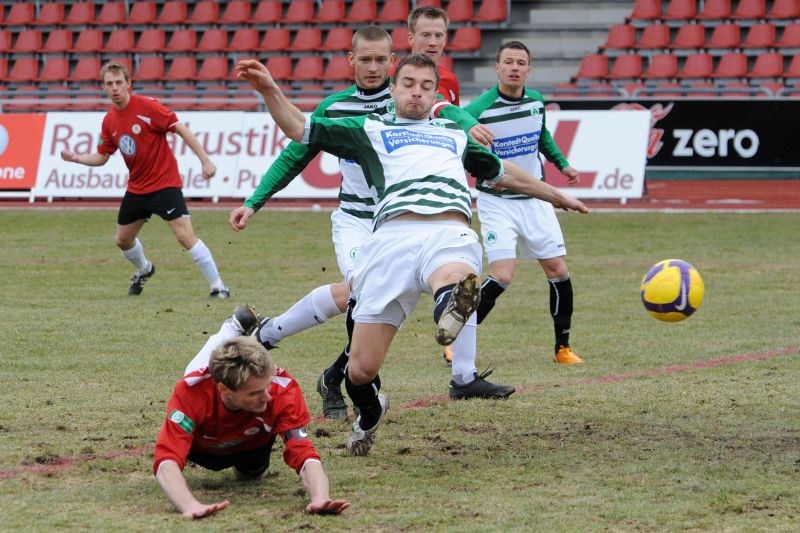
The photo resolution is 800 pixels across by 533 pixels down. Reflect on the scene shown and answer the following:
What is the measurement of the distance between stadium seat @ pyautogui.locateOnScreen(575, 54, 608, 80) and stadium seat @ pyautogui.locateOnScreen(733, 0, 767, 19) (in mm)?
2815

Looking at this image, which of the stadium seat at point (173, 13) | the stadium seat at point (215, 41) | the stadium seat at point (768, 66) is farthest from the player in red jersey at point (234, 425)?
the stadium seat at point (173, 13)

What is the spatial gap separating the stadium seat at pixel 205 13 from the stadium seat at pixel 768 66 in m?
11.7

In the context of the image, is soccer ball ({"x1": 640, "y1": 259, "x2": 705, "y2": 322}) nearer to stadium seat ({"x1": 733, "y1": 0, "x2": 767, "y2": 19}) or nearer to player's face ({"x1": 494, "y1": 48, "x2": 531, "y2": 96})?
player's face ({"x1": 494, "y1": 48, "x2": 531, "y2": 96})


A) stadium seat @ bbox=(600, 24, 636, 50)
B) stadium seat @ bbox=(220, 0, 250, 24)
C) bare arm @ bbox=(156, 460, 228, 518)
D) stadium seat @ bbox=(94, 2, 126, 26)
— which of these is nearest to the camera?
bare arm @ bbox=(156, 460, 228, 518)

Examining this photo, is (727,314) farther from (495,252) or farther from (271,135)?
(271,135)

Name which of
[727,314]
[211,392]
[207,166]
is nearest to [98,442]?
[211,392]

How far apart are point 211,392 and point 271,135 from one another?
48.4 feet

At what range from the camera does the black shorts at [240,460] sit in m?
5.18

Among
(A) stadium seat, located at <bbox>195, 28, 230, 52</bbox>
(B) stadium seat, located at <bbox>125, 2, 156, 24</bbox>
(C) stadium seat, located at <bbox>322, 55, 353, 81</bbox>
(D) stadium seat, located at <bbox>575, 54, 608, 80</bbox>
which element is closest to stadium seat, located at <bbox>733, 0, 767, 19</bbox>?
(D) stadium seat, located at <bbox>575, 54, 608, 80</bbox>

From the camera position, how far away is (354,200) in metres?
6.94

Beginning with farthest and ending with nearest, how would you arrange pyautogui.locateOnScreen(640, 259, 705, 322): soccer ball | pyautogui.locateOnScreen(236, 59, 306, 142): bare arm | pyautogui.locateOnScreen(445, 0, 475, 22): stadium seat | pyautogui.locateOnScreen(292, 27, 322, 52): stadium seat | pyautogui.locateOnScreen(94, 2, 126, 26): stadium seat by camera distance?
pyautogui.locateOnScreen(94, 2, 126, 26): stadium seat
pyautogui.locateOnScreen(292, 27, 322, 52): stadium seat
pyautogui.locateOnScreen(445, 0, 475, 22): stadium seat
pyautogui.locateOnScreen(640, 259, 705, 322): soccer ball
pyautogui.locateOnScreen(236, 59, 306, 142): bare arm

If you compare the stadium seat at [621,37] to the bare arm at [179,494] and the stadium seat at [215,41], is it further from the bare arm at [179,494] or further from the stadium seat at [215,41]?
the bare arm at [179,494]

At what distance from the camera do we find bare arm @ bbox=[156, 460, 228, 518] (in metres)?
4.65

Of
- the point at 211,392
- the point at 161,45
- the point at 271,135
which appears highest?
the point at 161,45
